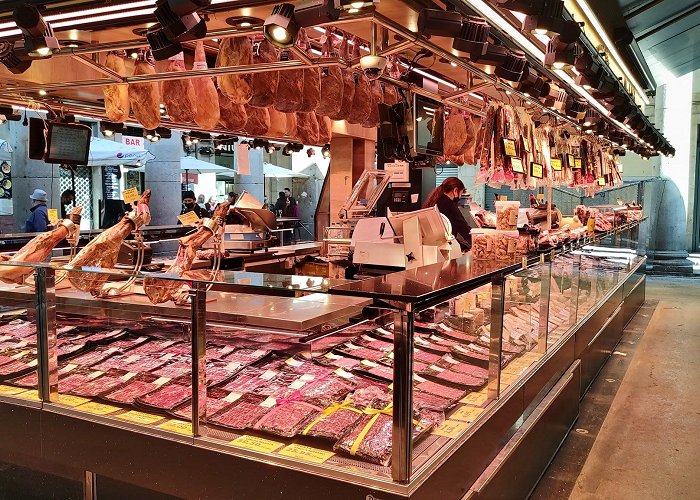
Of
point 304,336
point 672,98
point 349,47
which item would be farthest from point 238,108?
point 672,98

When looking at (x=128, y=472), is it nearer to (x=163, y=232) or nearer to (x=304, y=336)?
(x=304, y=336)

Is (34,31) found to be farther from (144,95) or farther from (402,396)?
(402,396)

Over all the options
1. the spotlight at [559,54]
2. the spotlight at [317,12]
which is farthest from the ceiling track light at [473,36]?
the spotlight at [317,12]

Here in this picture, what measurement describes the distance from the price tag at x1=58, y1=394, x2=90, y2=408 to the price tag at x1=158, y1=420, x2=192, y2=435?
45cm

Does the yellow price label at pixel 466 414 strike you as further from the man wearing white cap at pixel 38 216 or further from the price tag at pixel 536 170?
the man wearing white cap at pixel 38 216

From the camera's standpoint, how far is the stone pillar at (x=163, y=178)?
1409 cm

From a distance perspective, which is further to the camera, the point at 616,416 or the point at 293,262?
the point at 293,262

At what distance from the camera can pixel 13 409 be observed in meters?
2.63

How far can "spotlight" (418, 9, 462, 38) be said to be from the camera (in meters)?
2.84

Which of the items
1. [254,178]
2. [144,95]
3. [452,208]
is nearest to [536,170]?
[452,208]

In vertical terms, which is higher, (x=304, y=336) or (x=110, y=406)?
(x=304, y=336)

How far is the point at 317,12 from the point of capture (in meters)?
2.48

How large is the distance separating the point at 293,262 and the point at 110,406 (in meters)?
3.95

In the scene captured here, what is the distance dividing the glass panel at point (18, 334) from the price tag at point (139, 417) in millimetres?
470
